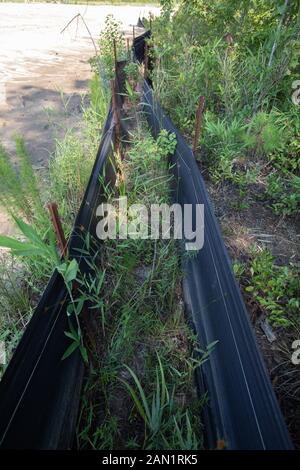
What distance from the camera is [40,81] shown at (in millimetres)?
5266

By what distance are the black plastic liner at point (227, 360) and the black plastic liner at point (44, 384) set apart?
61 cm

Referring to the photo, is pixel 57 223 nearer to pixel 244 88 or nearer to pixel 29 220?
pixel 29 220

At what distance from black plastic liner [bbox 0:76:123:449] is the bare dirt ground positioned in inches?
52.9

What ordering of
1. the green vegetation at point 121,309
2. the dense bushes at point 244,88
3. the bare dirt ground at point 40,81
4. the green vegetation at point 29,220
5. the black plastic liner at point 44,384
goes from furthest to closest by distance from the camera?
the bare dirt ground at point 40,81 < the dense bushes at point 244,88 < the green vegetation at point 29,220 < the green vegetation at point 121,309 < the black plastic liner at point 44,384

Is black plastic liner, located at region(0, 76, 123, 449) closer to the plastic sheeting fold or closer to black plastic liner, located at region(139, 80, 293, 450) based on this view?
the plastic sheeting fold

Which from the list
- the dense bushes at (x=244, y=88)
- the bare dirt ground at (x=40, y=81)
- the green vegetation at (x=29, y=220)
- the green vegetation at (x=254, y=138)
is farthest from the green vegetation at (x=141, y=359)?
the bare dirt ground at (x=40, y=81)

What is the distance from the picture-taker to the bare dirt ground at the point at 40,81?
11.3ft

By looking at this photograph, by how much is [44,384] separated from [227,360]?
2.41 ft

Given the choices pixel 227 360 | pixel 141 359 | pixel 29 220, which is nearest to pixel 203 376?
pixel 227 360

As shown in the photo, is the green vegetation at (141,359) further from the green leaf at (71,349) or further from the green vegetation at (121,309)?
the green leaf at (71,349)

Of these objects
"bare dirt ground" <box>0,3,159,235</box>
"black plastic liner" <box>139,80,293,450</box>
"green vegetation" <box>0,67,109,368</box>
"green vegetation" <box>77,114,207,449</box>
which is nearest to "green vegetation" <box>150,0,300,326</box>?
"black plastic liner" <box>139,80,293,450</box>
